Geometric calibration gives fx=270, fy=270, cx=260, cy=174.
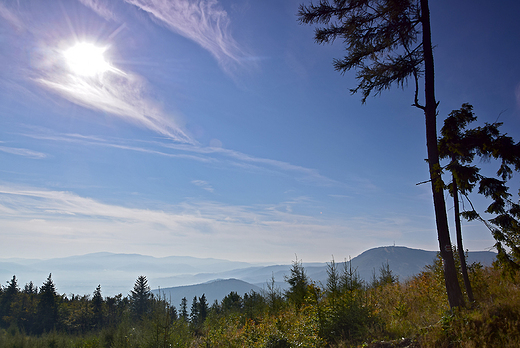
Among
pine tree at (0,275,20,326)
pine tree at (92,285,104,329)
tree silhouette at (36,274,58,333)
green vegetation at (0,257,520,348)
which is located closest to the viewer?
green vegetation at (0,257,520,348)

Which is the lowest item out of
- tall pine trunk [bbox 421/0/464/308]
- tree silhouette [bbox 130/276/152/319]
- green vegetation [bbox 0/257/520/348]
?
tree silhouette [bbox 130/276/152/319]

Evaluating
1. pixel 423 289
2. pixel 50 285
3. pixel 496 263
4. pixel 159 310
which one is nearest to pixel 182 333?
pixel 159 310

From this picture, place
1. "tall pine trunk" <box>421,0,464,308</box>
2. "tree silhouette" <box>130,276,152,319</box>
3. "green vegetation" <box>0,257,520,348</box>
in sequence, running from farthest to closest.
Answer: "tree silhouette" <box>130,276,152,319</box> < "tall pine trunk" <box>421,0,464,308</box> < "green vegetation" <box>0,257,520,348</box>

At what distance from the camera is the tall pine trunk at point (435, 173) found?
288 inches

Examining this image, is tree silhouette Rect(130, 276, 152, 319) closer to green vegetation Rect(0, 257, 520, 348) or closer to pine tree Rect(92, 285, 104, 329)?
pine tree Rect(92, 285, 104, 329)

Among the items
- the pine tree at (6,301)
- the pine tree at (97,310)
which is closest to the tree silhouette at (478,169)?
the pine tree at (97,310)

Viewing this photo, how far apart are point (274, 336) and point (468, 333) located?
6.27 meters

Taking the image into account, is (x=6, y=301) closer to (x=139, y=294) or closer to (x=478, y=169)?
(x=139, y=294)

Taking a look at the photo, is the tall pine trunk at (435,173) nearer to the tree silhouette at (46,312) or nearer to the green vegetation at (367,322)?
the green vegetation at (367,322)

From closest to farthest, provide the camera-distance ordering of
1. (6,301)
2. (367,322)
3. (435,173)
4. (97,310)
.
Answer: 1. (435,173)
2. (367,322)
3. (6,301)
4. (97,310)

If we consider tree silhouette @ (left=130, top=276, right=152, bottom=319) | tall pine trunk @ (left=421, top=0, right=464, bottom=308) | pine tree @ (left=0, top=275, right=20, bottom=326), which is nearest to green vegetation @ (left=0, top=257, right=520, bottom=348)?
tall pine trunk @ (left=421, top=0, right=464, bottom=308)

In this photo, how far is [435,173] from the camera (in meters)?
7.67

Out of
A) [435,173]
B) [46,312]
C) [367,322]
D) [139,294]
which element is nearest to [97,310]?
[46,312]

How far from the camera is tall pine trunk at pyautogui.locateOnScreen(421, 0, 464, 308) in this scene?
288 inches
